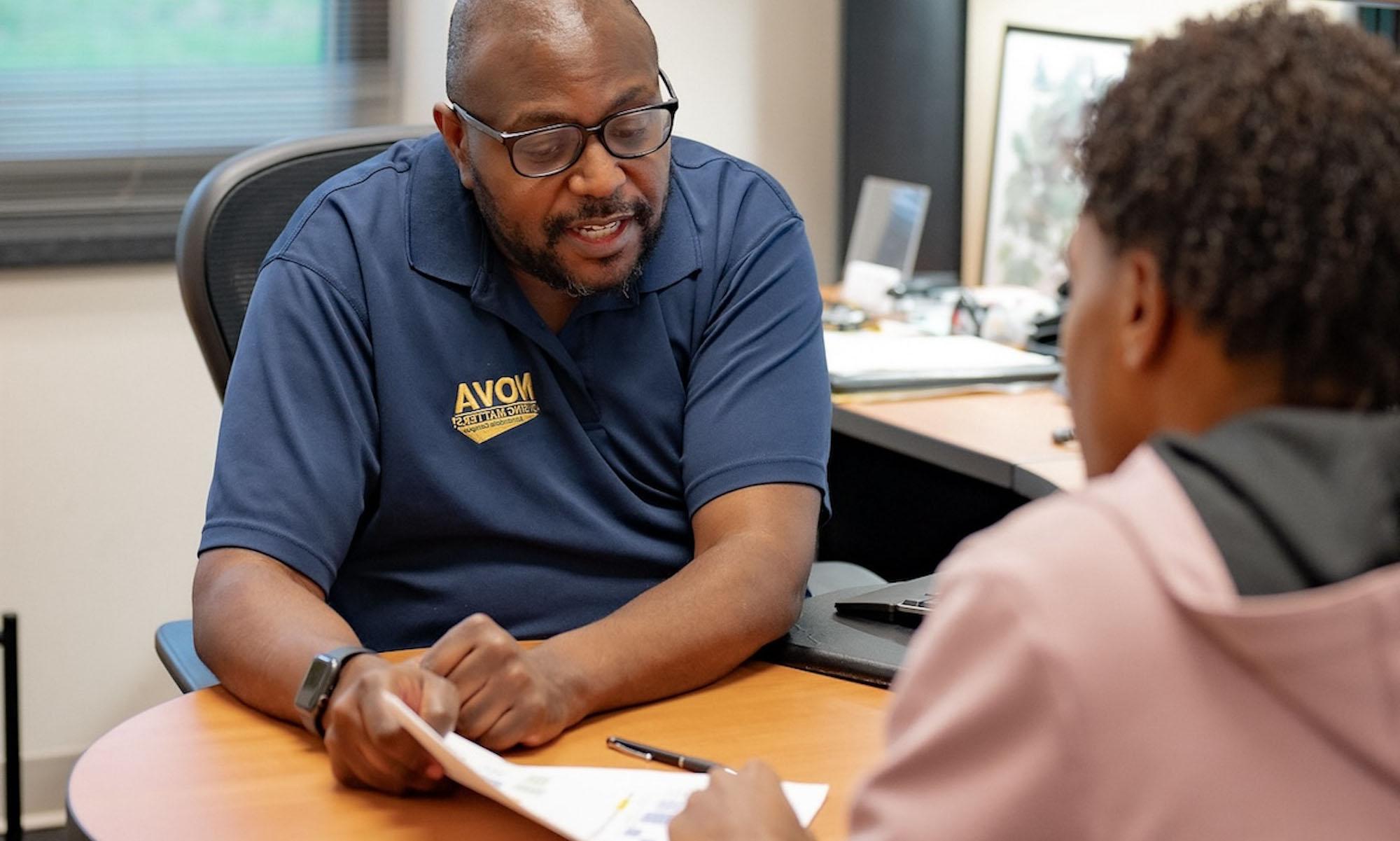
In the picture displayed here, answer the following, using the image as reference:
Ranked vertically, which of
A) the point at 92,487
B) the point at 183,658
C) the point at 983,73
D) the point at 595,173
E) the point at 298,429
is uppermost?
the point at 983,73

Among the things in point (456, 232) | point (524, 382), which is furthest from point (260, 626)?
point (456, 232)

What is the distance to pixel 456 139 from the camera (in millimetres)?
1624

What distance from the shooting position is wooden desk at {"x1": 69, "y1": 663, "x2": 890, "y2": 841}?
40.9 inches

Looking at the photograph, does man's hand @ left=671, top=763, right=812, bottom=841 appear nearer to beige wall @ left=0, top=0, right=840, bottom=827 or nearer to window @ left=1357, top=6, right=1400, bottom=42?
window @ left=1357, top=6, right=1400, bottom=42

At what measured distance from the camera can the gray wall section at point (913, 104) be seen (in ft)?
10.3

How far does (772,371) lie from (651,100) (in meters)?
0.29

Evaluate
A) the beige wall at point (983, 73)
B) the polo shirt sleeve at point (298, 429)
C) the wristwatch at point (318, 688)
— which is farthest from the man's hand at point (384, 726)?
the beige wall at point (983, 73)

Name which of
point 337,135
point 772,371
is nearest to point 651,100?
point 772,371

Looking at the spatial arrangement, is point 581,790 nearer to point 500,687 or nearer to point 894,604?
point 500,687

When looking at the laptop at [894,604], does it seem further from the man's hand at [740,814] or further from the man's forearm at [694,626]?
the man's hand at [740,814]

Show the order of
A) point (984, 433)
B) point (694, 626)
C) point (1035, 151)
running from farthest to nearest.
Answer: point (1035, 151)
point (984, 433)
point (694, 626)

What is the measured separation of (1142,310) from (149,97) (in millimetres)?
2632

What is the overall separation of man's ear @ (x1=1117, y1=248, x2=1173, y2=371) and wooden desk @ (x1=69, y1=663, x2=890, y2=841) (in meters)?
0.39

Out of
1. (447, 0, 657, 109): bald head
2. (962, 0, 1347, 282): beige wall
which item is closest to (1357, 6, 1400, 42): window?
(962, 0, 1347, 282): beige wall
